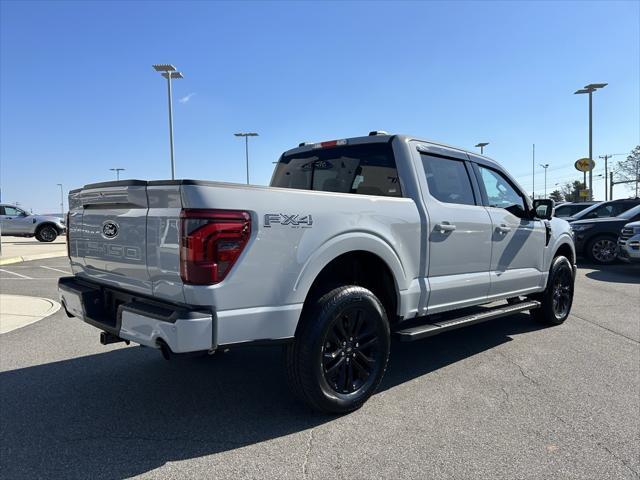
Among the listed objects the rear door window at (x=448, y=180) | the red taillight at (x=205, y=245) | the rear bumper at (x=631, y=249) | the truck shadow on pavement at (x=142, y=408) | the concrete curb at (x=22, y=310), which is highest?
the rear door window at (x=448, y=180)

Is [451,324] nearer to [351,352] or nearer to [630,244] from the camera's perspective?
[351,352]

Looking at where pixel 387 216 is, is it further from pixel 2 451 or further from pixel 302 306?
pixel 2 451

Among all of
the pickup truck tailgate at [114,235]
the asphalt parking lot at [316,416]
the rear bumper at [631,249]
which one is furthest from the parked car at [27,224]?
the rear bumper at [631,249]

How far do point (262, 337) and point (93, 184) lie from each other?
5.68 feet

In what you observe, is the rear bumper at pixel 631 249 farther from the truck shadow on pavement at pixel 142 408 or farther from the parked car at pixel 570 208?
the truck shadow on pavement at pixel 142 408

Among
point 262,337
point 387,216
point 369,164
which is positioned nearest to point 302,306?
point 262,337

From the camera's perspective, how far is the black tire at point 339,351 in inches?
119

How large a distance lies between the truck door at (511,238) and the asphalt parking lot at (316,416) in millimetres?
705

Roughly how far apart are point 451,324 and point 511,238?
145 cm

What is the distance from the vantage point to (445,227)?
13.1 ft

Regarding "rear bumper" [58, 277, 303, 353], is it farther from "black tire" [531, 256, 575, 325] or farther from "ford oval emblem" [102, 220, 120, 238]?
"black tire" [531, 256, 575, 325]

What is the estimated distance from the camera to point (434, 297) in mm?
3953

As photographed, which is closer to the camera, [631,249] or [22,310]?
[22,310]

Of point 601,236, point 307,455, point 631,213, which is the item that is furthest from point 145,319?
point 631,213
